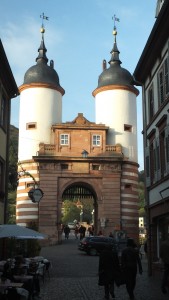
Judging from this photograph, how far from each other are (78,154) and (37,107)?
7.33 m

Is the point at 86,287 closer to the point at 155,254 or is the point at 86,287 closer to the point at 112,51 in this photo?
the point at 155,254

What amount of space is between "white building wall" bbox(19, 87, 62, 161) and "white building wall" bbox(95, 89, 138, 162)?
16.0 ft

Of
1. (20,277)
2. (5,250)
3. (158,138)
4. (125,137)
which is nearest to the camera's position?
(20,277)

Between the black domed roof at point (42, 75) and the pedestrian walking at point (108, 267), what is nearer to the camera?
the pedestrian walking at point (108, 267)

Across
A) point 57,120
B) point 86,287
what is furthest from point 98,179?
point 86,287

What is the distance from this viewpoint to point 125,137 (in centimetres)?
5006

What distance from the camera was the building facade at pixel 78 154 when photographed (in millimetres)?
46281

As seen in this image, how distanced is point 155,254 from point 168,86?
337 inches

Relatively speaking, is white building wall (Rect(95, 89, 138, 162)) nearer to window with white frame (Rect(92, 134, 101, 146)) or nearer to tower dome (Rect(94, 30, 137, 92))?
tower dome (Rect(94, 30, 137, 92))

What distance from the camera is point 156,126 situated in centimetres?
2308

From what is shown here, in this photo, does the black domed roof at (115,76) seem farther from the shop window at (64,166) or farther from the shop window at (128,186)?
the shop window at (128,186)

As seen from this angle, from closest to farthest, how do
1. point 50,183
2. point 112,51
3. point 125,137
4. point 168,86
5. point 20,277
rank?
point 20,277, point 168,86, point 50,183, point 125,137, point 112,51

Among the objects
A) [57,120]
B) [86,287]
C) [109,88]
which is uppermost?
[109,88]

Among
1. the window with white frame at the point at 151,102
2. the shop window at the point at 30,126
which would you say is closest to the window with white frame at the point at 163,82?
the window with white frame at the point at 151,102
